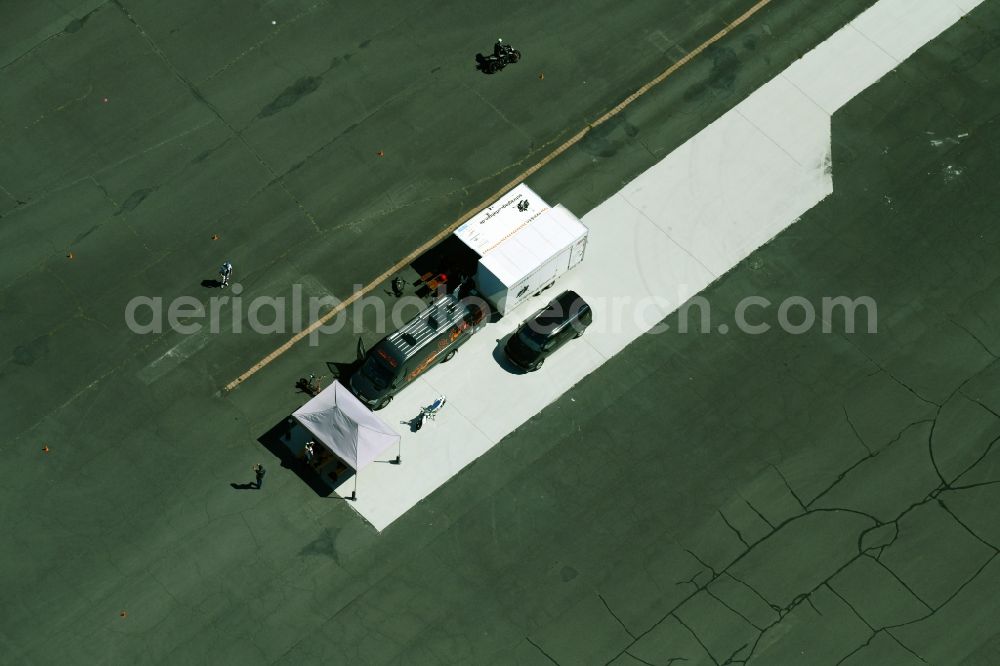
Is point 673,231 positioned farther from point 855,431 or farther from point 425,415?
point 425,415

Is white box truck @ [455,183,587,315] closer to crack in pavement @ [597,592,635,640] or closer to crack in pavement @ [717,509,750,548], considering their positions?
crack in pavement @ [717,509,750,548]

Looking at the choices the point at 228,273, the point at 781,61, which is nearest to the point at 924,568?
the point at 781,61

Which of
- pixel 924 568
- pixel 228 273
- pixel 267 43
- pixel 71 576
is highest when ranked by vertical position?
pixel 267 43

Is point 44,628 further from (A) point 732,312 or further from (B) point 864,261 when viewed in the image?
(B) point 864,261

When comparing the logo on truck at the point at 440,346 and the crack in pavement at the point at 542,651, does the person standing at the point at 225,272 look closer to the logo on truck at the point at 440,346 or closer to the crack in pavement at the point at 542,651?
the logo on truck at the point at 440,346

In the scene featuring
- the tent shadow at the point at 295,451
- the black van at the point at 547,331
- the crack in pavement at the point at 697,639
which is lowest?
the crack in pavement at the point at 697,639

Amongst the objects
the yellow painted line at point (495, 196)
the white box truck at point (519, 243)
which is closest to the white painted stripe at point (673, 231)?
the white box truck at point (519, 243)
